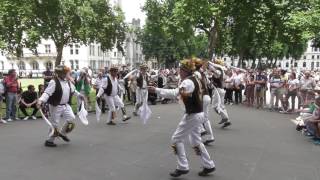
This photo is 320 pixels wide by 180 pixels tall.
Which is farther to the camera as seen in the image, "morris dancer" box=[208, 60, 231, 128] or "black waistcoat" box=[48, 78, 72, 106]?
"morris dancer" box=[208, 60, 231, 128]

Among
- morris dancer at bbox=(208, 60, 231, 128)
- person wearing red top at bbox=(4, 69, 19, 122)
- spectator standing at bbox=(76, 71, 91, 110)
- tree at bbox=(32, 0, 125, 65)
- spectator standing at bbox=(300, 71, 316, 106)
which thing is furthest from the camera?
tree at bbox=(32, 0, 125, 65)

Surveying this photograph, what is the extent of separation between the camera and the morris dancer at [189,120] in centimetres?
741

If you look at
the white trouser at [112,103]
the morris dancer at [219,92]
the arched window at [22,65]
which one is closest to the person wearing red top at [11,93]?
the white trouser at [112,103]

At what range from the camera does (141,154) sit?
9.34m

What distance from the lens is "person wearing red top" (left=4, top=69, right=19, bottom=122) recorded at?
15305mm

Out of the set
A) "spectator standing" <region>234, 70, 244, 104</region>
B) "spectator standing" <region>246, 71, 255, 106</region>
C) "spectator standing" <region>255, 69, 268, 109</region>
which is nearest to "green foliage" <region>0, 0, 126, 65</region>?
"spectator standing" <region>234, 70, 244, 104</region>

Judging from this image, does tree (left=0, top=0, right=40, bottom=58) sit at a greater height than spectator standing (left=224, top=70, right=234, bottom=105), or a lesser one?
greater

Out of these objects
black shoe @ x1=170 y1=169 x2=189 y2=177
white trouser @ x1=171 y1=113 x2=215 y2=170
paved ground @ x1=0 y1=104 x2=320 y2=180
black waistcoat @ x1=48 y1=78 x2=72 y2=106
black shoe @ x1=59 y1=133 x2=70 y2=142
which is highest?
black waistcoat @ x1=48 y1=78 x2=72 y2=106

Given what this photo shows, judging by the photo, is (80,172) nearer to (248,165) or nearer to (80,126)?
(248,165)

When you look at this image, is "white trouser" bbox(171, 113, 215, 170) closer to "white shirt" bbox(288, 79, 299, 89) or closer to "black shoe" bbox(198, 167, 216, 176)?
"black shoe" bbox(198, 167, 216, 176)

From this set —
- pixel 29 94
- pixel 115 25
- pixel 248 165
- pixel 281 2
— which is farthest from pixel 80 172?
pixel 115 25

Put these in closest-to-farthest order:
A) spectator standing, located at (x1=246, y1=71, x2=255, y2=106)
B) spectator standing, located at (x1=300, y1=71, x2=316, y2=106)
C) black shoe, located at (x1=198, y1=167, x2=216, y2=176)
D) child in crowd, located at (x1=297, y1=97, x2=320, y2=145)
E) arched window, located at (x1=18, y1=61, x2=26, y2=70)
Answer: black shoe, located at (x1=198, y1=167, x2=216, y2=176)
child in crowd, located at (x1=297, y1=97, x2=320, y2=145)
spectator standing, located at (x1=300, y1=71, x2=316, y2=106)
spectator standing, located at (x1=246, y1=71, x2=255, y2=106)
arched window, located at (x1=18, y1=61, x2=26, y2=70)

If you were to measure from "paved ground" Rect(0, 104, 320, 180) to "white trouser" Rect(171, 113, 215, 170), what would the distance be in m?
0.31

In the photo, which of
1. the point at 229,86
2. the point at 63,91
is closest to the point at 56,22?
the point at 229,86
